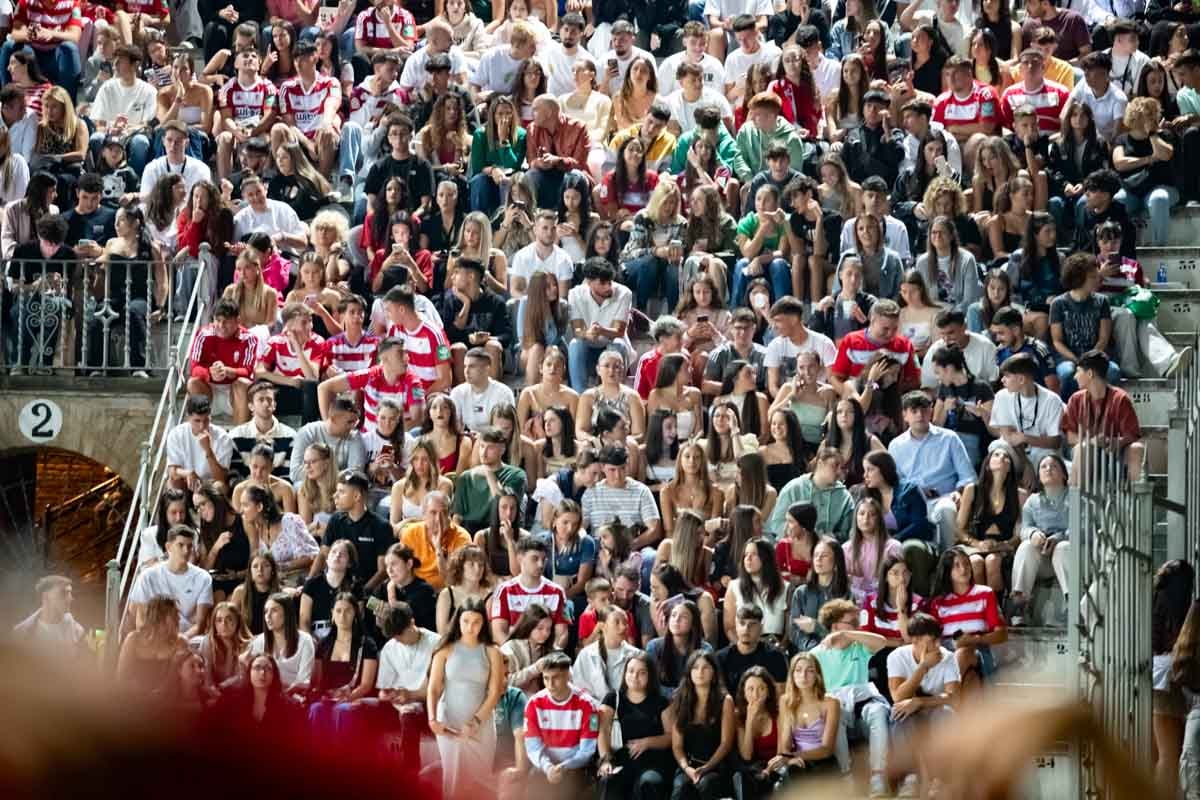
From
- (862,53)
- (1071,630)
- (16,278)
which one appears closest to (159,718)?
(1071,630)

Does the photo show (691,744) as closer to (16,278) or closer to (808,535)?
(808,535)

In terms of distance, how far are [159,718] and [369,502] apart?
13.5 metres

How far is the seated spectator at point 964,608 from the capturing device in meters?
12.6

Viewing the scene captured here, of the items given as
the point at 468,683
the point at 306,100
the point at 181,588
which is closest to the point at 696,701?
the point at 468,683

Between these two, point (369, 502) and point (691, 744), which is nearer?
point (691, 744)

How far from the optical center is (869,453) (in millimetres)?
13453

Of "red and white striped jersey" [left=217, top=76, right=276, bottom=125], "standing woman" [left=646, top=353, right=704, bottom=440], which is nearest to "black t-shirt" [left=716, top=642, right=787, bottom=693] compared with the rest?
"standing woman" [left=646, top=353, right=704, bottom=440]

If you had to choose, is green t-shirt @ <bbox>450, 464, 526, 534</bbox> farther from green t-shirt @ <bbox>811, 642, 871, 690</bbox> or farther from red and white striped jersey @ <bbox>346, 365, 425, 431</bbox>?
green t-shirt @ <bbox>811, 642, 871, 690</bbox>

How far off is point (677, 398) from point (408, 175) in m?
3.37

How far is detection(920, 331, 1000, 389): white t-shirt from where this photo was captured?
1458 cm

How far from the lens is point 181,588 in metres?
13.7

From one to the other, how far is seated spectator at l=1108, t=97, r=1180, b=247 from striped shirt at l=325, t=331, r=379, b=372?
5.93m

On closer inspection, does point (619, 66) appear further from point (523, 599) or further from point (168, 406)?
point (523, 599)

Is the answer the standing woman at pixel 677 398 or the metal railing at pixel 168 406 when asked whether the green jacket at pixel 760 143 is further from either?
the metal railing at pixel 168 406
